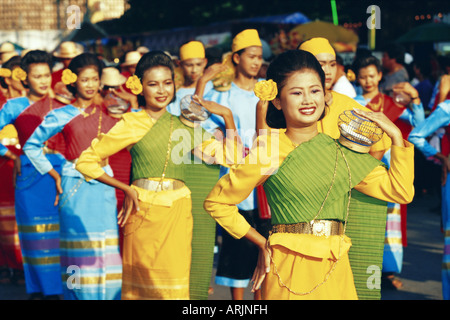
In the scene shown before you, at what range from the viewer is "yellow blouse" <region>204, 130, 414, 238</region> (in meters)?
3.44

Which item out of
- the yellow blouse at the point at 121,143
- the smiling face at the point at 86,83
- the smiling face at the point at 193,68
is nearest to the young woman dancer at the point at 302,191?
the yellow blouse at the point at 121,143

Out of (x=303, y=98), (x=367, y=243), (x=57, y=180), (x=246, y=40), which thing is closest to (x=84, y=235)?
(x=57, y=180)

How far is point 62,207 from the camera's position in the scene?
6016 millimetres

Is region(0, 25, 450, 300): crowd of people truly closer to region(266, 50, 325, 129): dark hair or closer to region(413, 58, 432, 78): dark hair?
region(266, 50, 325, 129): dark hair

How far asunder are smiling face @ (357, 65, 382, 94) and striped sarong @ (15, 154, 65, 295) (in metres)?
2.84

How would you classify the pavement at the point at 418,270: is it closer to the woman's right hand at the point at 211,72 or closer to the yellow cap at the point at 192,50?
the woman's right hand at the point at 211,72

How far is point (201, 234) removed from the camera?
5648 millimetres

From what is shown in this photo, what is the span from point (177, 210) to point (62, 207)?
1.29 meters

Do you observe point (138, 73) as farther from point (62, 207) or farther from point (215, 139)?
point (62, 207)

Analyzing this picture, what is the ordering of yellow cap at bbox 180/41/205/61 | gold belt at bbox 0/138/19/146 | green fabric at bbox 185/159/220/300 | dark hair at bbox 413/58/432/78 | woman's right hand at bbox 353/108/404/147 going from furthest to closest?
dark hair at bbox 413/58/432/78 → gold belt at bbox 0/138/19/146 → yellow cap at bbox 180/41/205/61 → green fabric at bbox 185/159/220/300 → woman's right hand at bbox 353/108/404/147

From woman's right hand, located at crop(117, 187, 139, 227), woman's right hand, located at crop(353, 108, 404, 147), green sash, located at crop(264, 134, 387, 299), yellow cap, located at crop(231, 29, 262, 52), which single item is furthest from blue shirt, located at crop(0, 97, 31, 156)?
woman's right hand, located at crop(353, 108, 404, 147)

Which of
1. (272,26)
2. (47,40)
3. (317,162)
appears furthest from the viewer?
(47,40)

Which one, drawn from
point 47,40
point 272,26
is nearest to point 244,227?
point 272,26
